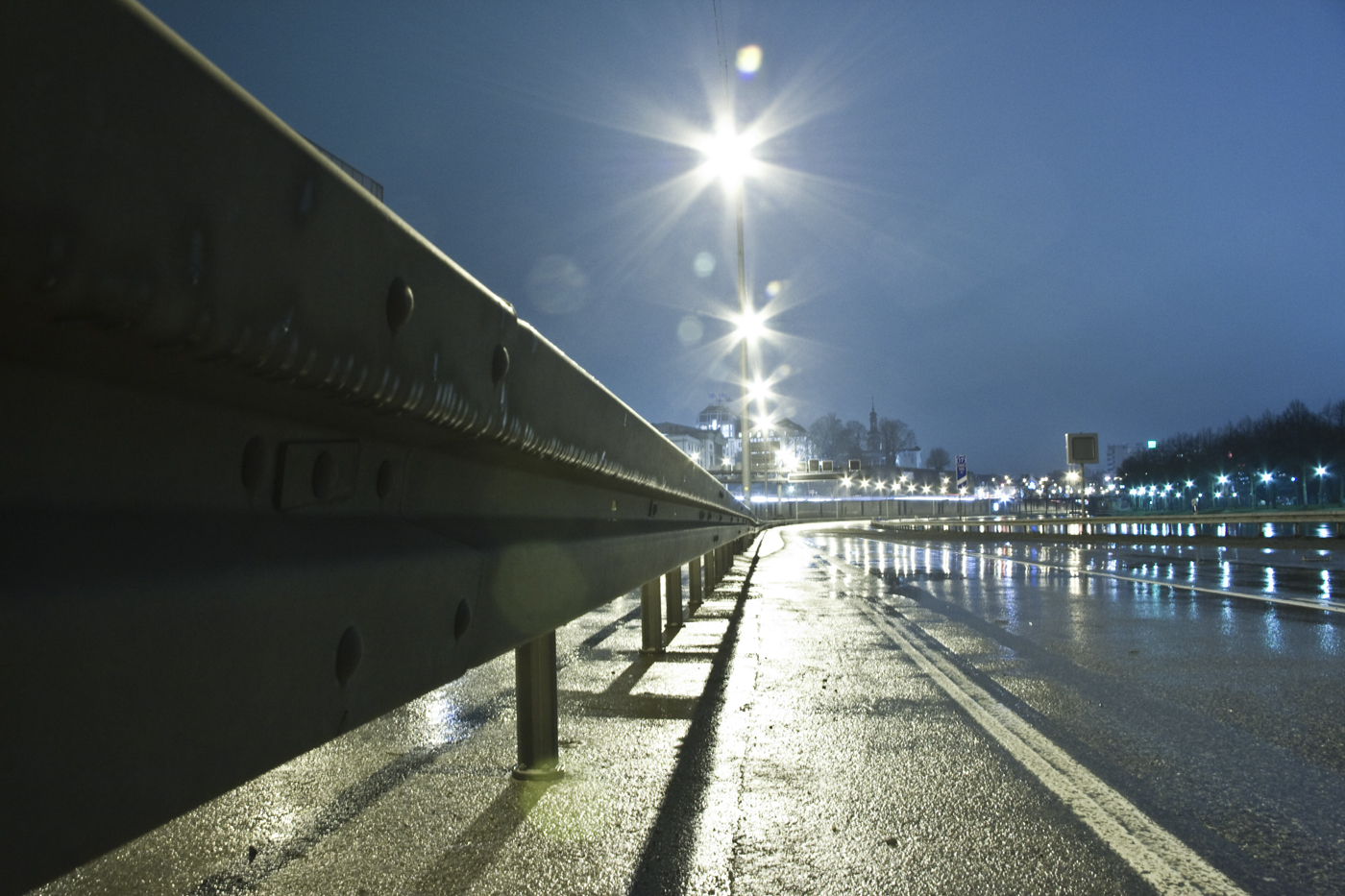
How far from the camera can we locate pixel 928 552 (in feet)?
91.1

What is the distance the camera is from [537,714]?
4238 millimetres

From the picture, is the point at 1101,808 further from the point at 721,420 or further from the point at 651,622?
the point at 721,420

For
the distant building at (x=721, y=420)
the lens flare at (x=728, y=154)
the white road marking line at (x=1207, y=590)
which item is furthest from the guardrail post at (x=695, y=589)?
the distant building at (x=721, y=420)

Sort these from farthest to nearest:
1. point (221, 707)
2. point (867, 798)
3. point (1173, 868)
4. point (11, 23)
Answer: point (867, 798)
point (1173, 868)
point (221, 707)
point (11, 23)

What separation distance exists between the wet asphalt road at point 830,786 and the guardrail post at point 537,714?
0.11 metres

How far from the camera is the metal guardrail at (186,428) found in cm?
86

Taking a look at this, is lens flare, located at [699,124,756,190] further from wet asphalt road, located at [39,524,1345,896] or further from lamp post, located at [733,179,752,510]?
wet asphalt road, located at [39,524,1345,896]

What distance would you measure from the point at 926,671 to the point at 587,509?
442 centimetres

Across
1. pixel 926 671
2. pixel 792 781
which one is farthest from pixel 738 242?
pixel 792 781

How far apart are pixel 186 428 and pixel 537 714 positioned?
3227 millimetres

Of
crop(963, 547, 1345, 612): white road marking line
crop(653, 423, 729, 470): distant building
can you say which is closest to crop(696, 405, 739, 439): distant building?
crop(653, 423, 729, 470): distant building

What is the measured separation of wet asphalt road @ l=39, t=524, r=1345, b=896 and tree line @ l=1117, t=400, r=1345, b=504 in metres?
104

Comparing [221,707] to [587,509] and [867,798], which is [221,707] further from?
[867,798]

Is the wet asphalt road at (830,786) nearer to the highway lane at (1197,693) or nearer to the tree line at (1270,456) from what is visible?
the highway lane at (1197,693)
